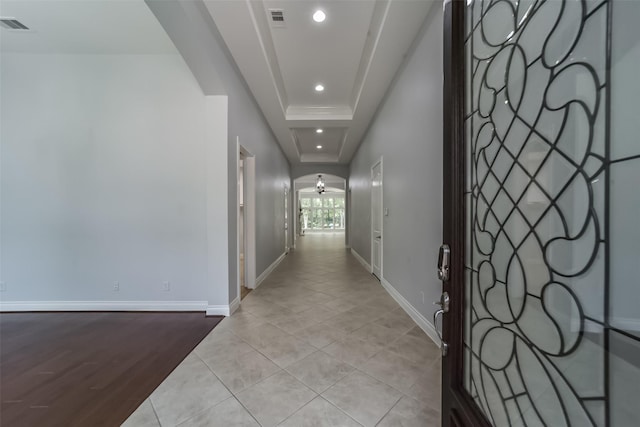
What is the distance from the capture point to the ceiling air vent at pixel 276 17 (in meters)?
2.58

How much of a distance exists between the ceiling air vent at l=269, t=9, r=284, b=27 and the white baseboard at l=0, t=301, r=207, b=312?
3.65m

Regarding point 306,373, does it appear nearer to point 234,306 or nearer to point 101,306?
point 234,306

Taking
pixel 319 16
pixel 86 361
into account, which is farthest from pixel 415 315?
pixel 319 16

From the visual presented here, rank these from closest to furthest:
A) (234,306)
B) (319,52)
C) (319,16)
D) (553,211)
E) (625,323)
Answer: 1. (625,323)
2. (553,211)
3. (319,16)
4. (234,306)
5. (319,52)

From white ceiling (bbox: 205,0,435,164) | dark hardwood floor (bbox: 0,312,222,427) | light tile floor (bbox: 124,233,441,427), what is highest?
white ceiling (bbox: 205,0,435,164)

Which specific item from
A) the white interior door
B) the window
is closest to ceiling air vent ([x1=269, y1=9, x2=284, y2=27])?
the white interior door

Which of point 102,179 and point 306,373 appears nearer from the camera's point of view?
point 306,373

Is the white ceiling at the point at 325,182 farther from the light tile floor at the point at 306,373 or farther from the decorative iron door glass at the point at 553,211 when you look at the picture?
the decorative iron door glass at the point at 553,211

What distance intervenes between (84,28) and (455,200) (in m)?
4.31

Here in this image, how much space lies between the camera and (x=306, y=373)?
1.92 m

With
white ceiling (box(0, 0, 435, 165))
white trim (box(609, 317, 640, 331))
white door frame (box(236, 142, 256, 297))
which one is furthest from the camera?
white door frame (box(236, 142, 256, 297))

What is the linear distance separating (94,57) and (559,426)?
5175mm

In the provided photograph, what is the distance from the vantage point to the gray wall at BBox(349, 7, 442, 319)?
2.33 metres

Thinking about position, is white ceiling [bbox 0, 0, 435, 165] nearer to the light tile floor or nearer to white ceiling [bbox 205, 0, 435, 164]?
white ceiling [bbox 205, 0, 435, 164]
